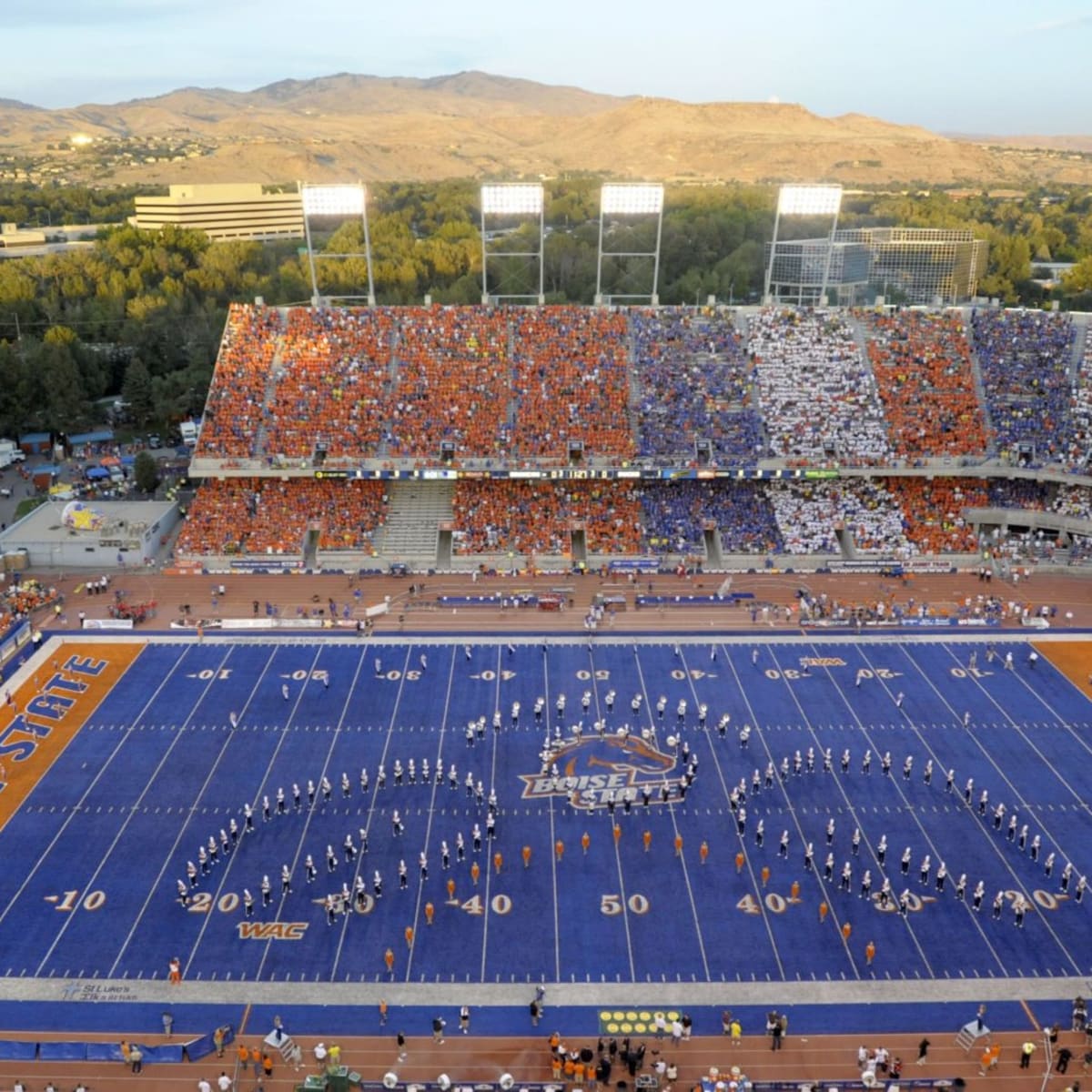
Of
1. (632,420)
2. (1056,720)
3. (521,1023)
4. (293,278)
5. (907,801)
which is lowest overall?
(1056,720)

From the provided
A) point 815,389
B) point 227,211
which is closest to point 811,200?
point 815,389

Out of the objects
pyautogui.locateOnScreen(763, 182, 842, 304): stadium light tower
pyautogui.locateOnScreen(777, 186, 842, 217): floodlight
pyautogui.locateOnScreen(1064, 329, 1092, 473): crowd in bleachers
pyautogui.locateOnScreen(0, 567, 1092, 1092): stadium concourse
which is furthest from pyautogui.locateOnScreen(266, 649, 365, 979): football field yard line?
pyautogui.locateOnScreen(777, 186, 842, 217): floodlight

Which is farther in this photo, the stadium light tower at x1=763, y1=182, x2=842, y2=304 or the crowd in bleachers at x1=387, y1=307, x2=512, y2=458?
the stadium light tower at x1=763, y1=182, x2=842, y2=304

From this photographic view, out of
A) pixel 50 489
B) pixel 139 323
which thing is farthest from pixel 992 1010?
pixel 139 323

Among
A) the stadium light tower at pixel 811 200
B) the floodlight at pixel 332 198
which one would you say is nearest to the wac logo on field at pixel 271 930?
the floodlight at pixel 332 198

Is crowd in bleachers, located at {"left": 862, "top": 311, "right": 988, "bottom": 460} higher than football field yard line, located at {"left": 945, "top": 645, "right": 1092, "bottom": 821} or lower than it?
higher

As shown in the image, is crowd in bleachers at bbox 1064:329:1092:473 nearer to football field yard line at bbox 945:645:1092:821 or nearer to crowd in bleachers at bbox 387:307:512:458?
football field yard line at bbox 945:645:1092:821

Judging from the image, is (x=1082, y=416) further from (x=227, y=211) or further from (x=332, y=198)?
(x=227, y=211)
